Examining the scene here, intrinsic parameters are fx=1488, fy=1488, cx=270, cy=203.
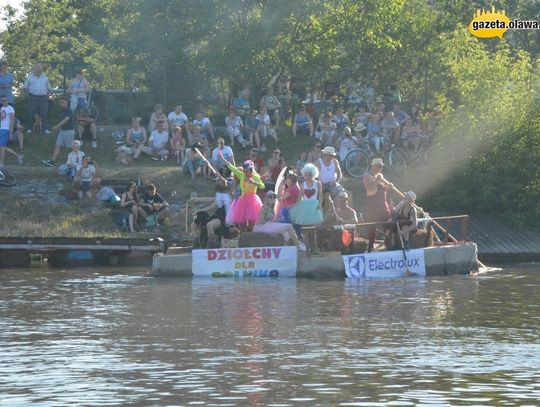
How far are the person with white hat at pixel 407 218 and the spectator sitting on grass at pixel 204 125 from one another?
12.4 meters

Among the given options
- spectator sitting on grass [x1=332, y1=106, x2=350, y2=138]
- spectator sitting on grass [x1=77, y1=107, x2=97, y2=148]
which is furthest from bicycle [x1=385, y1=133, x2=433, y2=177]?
spectator sitting on grass [x1=77, y1=107, x2=97, y2=148]

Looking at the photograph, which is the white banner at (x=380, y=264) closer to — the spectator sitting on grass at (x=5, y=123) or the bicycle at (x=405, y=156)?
the bicycle at (x=405, y=156)

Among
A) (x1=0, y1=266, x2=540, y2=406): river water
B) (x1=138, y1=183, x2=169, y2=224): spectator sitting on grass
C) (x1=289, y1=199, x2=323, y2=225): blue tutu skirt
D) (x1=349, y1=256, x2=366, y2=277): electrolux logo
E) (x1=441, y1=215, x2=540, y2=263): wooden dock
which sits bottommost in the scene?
(x1=0, y1=266, x2=540, y2=406): river water

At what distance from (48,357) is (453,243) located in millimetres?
13468

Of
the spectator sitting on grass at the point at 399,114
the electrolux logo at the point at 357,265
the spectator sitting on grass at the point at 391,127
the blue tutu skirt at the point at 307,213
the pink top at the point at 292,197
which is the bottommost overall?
the electrolux logo at the point at 357,265

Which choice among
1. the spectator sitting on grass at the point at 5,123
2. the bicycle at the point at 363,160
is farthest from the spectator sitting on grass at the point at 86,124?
the bicycle at the point at 363,160

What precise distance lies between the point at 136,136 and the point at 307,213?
12.3m

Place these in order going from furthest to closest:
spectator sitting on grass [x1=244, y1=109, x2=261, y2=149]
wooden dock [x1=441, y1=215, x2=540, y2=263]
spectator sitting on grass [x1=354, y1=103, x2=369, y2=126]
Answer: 1. spectator sitting on grass [x1=354, y1=103, x2=369, y2=126]
2. spectator sitting on grass [x1=244, y1=109, x2=261, y2=149]
3. wooden dock [x1=441, y1=215, x2=540, y2=263]

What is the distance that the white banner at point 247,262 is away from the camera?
29.0m

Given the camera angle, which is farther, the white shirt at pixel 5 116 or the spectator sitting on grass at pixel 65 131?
the spectator sitting on grass at pixel 65 131

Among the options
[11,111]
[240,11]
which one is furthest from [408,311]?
[240,11]

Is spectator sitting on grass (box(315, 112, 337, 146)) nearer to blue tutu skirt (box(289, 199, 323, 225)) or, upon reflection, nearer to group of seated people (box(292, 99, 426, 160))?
group of seated people (box(292, 99, 426, 160))

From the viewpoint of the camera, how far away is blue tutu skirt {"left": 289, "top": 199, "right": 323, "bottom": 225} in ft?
96.2

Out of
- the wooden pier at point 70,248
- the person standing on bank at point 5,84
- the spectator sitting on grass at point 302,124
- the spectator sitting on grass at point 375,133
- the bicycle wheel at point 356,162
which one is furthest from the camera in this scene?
the spectator sitting on grass at point 302,124
